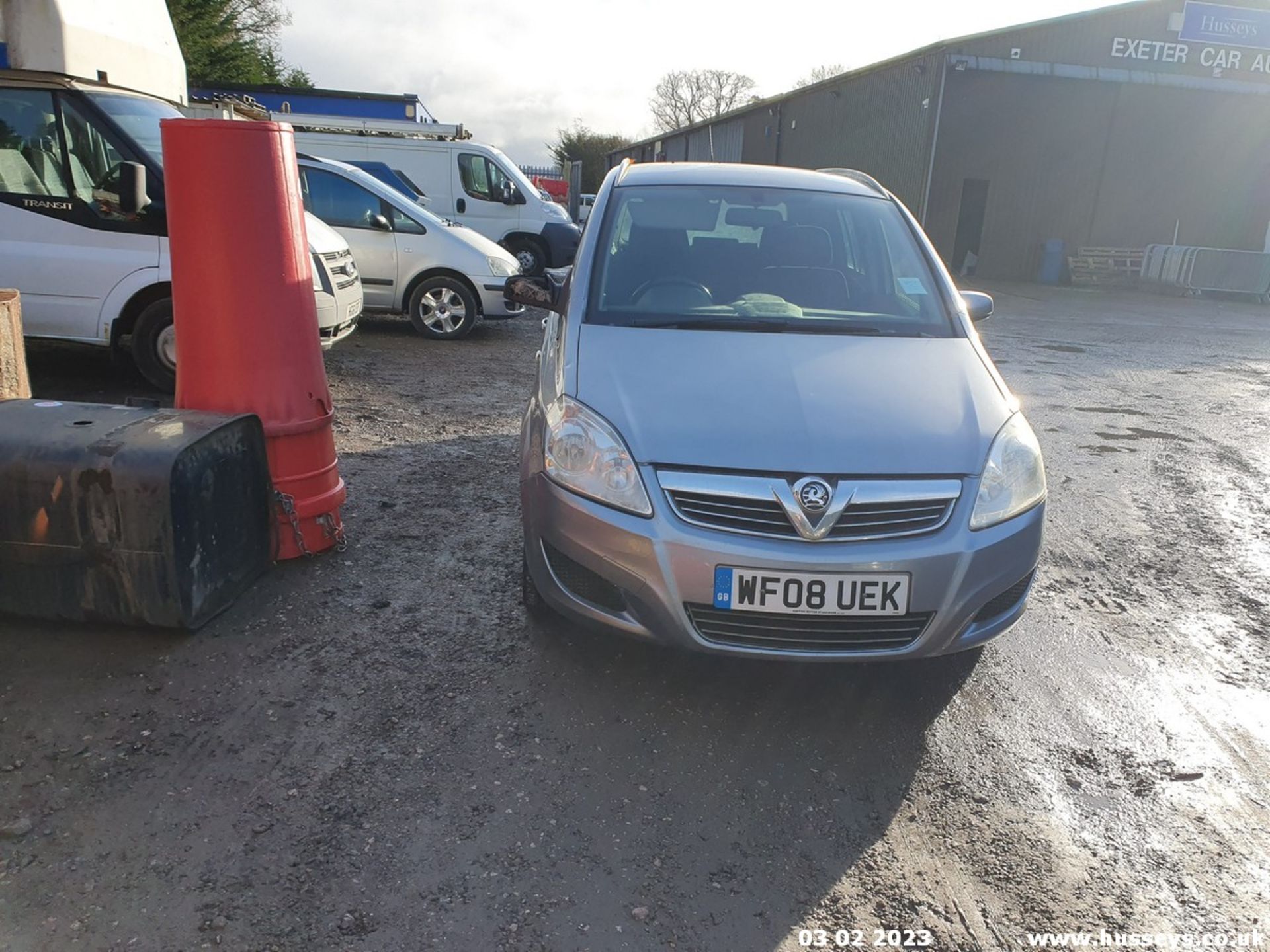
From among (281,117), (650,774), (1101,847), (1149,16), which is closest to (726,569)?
(650,774)

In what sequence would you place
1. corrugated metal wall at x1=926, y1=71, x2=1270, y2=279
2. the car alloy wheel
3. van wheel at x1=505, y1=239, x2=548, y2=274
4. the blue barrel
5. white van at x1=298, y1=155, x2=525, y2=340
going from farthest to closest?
the blue barrel < corrugated metal wall at x1=926, y1=71, x2=1270, y2=279 < van wheel at x1=505, y1=239, x2=548, y2=274 < the car alloy wheel < white van at x1=298, y1=155, x2=525, y2=340

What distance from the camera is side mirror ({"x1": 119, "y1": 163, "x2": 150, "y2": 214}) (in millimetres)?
5520

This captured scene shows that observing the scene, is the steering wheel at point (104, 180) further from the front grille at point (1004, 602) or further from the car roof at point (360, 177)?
the front grille at point (1004, 602)

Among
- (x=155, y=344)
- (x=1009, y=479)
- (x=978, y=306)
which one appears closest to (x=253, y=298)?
(x=1009, y=479)

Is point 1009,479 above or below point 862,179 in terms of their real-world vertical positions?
below

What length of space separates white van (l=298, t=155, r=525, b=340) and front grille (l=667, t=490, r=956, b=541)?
703 cm

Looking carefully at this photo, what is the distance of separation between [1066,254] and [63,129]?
2358 cm

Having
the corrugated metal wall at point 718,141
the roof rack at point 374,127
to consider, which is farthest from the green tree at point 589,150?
the roof rack at point 374,127

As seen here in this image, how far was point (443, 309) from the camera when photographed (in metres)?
9.62

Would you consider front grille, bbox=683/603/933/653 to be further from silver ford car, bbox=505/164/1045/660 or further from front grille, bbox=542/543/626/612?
front grille, bbox=542/543/626/612

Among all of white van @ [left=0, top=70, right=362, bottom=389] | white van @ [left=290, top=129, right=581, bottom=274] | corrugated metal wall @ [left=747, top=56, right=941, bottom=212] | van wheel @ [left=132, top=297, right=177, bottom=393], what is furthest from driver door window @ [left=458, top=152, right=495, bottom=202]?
corrugated metal wall @ [left=747, top=56, right=941, bottom=212]
